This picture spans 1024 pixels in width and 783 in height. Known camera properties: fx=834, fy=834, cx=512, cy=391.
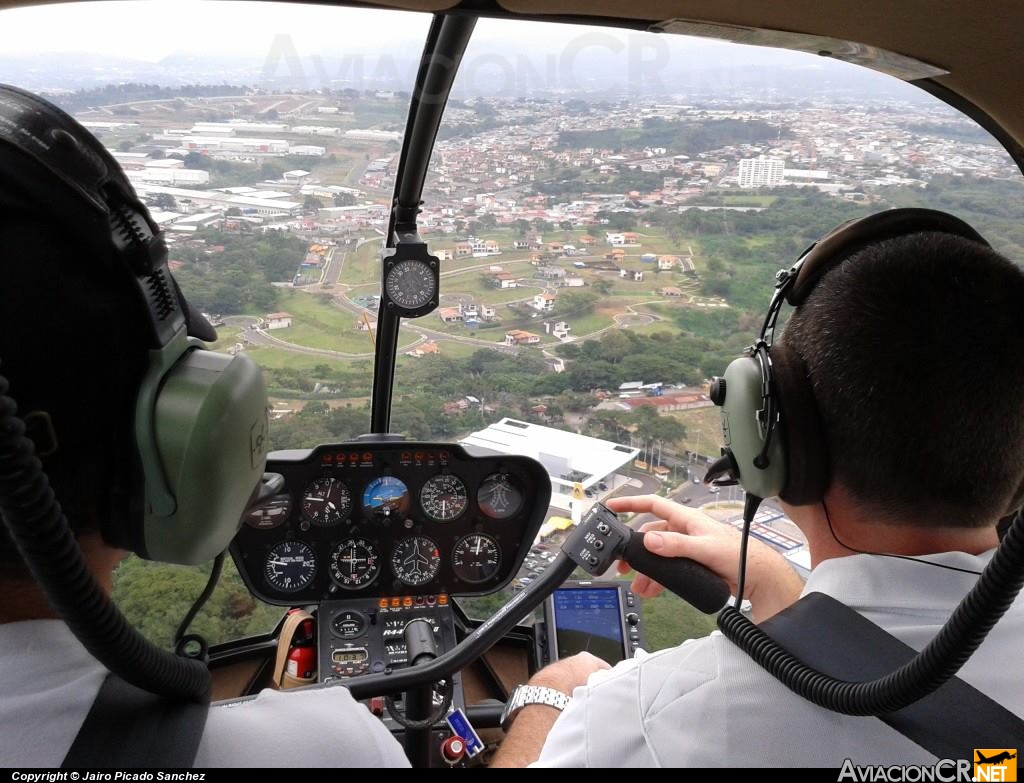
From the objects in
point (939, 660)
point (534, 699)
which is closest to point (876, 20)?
point (939, 660)

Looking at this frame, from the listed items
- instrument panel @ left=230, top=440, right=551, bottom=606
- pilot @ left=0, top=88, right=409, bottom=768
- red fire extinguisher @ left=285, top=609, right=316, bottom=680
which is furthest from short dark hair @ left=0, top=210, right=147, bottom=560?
red fire extinguisher @ left=285, top=609, right=316, bottom=680

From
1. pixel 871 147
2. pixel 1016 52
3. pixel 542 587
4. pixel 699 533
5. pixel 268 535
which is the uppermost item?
pixel 1016 52

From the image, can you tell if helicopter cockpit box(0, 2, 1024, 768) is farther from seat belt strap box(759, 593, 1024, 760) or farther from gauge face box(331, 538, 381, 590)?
seat belt strap box(759, 593, 1024, 760)

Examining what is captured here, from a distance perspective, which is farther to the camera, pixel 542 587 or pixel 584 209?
pixel 584 209

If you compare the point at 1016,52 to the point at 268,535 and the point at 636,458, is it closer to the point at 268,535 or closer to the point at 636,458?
the point at 636,458

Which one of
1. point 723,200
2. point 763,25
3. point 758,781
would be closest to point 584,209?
point 723,200

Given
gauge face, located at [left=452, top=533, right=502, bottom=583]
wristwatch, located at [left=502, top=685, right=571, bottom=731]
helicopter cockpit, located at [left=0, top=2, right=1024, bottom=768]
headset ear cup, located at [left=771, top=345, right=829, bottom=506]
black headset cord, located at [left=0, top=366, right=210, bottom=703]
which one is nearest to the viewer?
black headset cord, located at [left=0, top=366, right=210, bottom=703]

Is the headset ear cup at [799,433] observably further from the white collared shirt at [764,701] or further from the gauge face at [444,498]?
the gauge face at [444,498]

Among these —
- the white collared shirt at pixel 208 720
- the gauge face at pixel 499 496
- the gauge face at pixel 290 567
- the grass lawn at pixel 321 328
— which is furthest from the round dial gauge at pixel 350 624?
the white collared shirt at pixel 208 720
